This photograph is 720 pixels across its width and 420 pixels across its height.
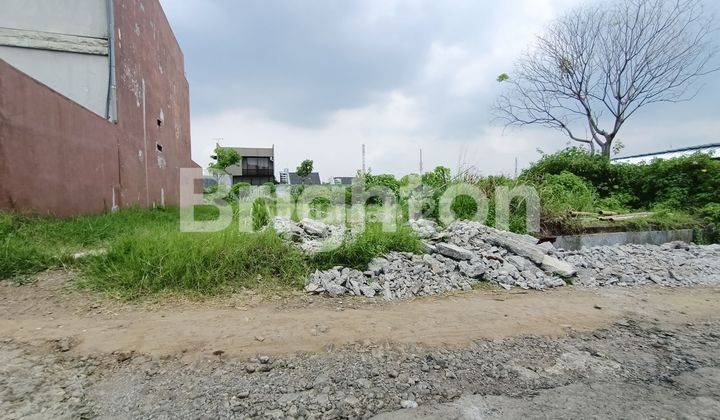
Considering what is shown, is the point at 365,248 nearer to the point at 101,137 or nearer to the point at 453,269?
the point at 453,269

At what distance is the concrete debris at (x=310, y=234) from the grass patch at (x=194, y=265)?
26 centimetres

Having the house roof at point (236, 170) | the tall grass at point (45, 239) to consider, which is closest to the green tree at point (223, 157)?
the house roof at point (236, 170)

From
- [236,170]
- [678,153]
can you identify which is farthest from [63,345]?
[236,170]

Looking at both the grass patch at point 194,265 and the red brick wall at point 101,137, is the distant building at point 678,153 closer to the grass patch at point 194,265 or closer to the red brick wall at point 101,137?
the grass patch at point 194,265

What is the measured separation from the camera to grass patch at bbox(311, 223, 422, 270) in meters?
3.88

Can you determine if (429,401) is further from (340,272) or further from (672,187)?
(672,187)

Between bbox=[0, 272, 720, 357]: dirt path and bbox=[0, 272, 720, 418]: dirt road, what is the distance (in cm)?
1

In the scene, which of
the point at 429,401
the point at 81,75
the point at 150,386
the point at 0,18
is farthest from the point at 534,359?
the point at 0,18

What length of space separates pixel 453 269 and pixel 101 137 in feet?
21.3

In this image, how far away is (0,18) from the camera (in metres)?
5.72

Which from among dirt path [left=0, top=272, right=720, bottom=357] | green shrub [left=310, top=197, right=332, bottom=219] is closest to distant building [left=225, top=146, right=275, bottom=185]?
green shrub [left=310, top=197, right=332, bottom=219]

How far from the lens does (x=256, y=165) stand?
126 feet

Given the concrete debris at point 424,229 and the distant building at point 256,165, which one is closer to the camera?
the concrete debris at point 424,229

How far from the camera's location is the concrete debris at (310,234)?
403cm
